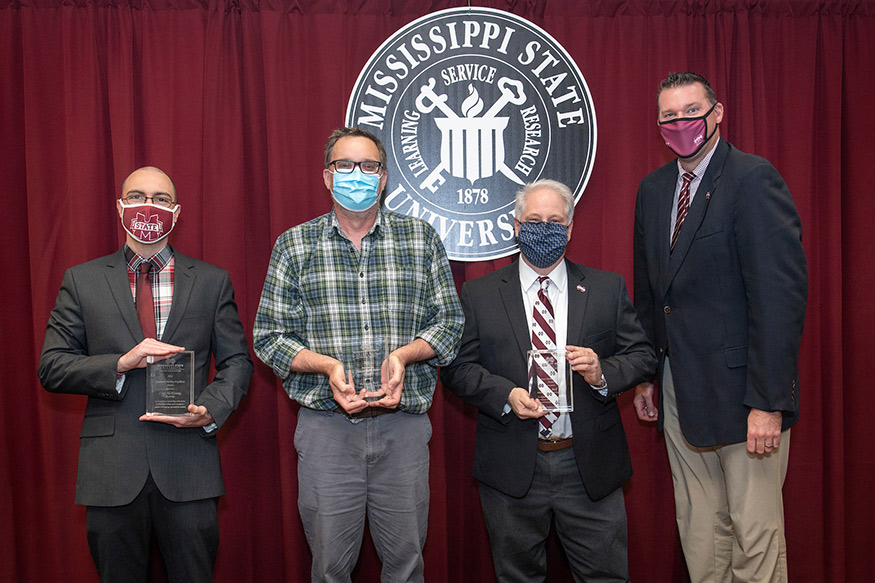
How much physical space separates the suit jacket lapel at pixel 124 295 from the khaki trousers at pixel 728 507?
1.93m

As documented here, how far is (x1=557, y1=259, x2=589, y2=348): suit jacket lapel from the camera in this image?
2.20m

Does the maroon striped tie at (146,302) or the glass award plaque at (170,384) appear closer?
the glass award plaque at (170,384)

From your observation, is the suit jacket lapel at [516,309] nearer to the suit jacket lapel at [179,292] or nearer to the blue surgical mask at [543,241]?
the blue surgical mask at [543,241]

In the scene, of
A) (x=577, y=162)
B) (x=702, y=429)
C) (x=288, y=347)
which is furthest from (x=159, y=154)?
(x=702, y=429)

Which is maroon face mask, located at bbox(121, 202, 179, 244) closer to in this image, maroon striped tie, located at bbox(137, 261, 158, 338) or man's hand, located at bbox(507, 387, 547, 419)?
maroon striped tie, located at bbox(137, 261, 158, 338)

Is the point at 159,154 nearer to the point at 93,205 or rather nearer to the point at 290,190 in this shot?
the point at 93,205

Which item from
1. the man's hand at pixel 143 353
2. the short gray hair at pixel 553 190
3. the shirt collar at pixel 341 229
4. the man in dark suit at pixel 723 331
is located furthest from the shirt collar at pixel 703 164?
the man's hand at pixel 143 353

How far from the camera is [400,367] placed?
2.06 m

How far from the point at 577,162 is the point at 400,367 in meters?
1.56

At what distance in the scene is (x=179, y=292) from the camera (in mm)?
2197

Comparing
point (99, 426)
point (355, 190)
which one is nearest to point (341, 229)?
point (355, 190)

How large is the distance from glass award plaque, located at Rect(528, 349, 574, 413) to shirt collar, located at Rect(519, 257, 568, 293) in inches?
13.4

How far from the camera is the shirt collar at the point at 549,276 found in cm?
230

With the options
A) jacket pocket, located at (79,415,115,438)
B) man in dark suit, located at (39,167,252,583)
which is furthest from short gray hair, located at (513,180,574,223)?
jacket pocket, located at (79,415,115,438)
